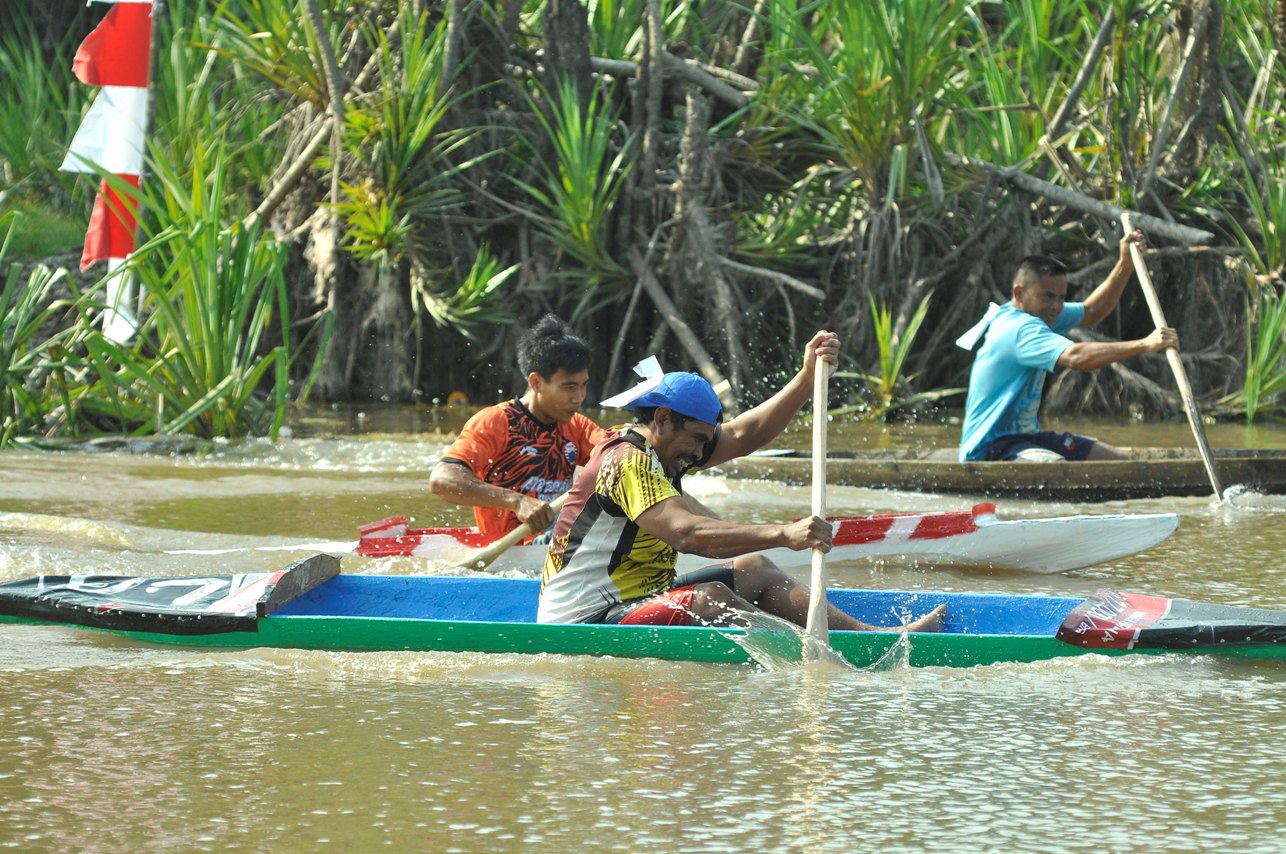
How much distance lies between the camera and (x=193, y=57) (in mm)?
13352

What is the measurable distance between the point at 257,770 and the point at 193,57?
10837mm

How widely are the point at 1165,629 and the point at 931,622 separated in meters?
0.64

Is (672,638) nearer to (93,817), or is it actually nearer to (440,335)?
(93,817)

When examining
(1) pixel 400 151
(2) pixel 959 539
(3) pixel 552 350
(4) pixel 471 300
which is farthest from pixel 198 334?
(2) pixel 959 539

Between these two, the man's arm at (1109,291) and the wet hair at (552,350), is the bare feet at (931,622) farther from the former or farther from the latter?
the man's arm at (1109,291)

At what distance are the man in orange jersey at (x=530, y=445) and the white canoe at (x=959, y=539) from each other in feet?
0.87

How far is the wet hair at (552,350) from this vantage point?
5.79m

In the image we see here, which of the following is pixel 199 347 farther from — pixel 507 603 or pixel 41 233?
pixel 507 603

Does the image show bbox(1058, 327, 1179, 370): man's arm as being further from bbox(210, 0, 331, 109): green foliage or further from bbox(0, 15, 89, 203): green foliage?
bbox(0, 15, 89, 203): green foliage

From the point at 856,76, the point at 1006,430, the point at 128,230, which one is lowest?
the point at 1006,430

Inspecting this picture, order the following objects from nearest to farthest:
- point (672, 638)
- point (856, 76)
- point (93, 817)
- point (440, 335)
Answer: point (93, 817) → point (672, 638) → point (856, 76) → point (440, 335)

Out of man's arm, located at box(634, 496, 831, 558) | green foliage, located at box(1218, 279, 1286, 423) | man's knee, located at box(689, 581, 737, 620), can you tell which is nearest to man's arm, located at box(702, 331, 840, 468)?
man's knee, located at box(689, 581, 737, 620)

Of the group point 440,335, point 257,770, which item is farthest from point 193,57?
point 257,770

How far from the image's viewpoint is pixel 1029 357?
779cm
